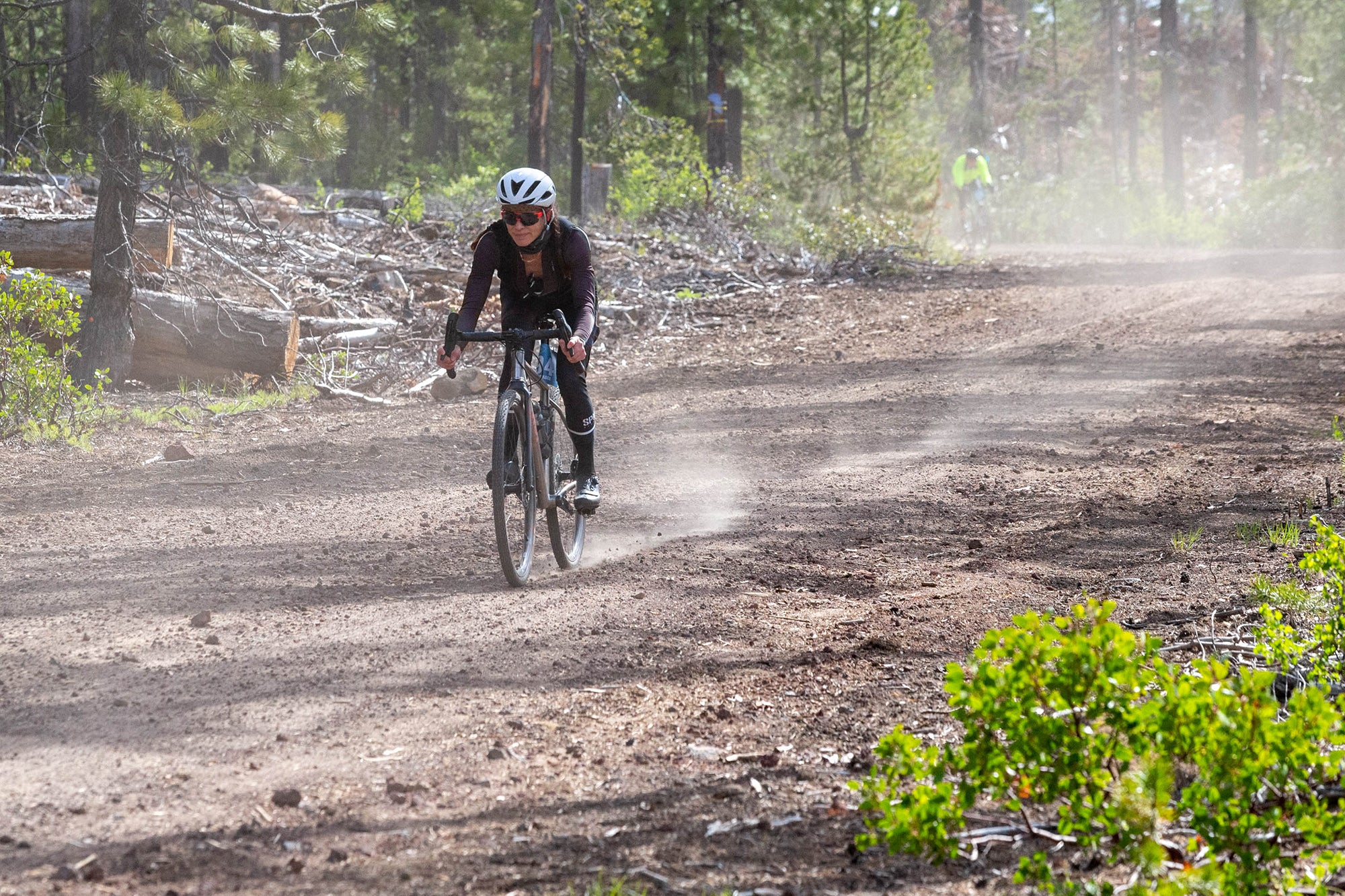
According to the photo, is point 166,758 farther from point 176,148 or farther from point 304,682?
point 176,148

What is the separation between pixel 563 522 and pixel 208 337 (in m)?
6.64

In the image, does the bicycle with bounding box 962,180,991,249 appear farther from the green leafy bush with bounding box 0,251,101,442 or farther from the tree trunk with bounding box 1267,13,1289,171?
the tree trunk with bounding box 1267,13,1289,171

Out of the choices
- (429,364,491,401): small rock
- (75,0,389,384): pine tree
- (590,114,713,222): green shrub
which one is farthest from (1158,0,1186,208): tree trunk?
(75,0,389,384): pine tree

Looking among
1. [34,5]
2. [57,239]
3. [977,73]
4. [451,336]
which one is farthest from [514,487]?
[977,73]

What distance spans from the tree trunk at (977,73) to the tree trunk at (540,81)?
17.8 metres

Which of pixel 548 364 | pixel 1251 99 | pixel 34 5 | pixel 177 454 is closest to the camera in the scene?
pixel 548 364

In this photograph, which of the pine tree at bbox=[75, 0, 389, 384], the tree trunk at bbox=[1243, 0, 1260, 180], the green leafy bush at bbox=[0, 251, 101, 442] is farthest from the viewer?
the tree trunk at bbox=[1243, 0, 1260, 180]

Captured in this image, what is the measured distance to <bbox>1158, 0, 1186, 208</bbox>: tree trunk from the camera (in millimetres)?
34438

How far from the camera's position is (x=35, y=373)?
1001cm

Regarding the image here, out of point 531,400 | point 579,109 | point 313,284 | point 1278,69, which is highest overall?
point 1278,69

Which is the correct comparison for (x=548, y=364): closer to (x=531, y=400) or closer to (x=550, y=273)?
(x=531, y=400)

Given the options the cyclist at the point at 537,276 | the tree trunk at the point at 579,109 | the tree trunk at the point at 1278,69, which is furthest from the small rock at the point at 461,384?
the tree trunk at the point at 1278,69

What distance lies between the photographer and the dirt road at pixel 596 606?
348cm

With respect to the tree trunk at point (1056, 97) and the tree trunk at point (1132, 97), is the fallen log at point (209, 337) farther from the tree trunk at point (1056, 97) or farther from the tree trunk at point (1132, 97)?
the tree trunk at point (1132, 97)
